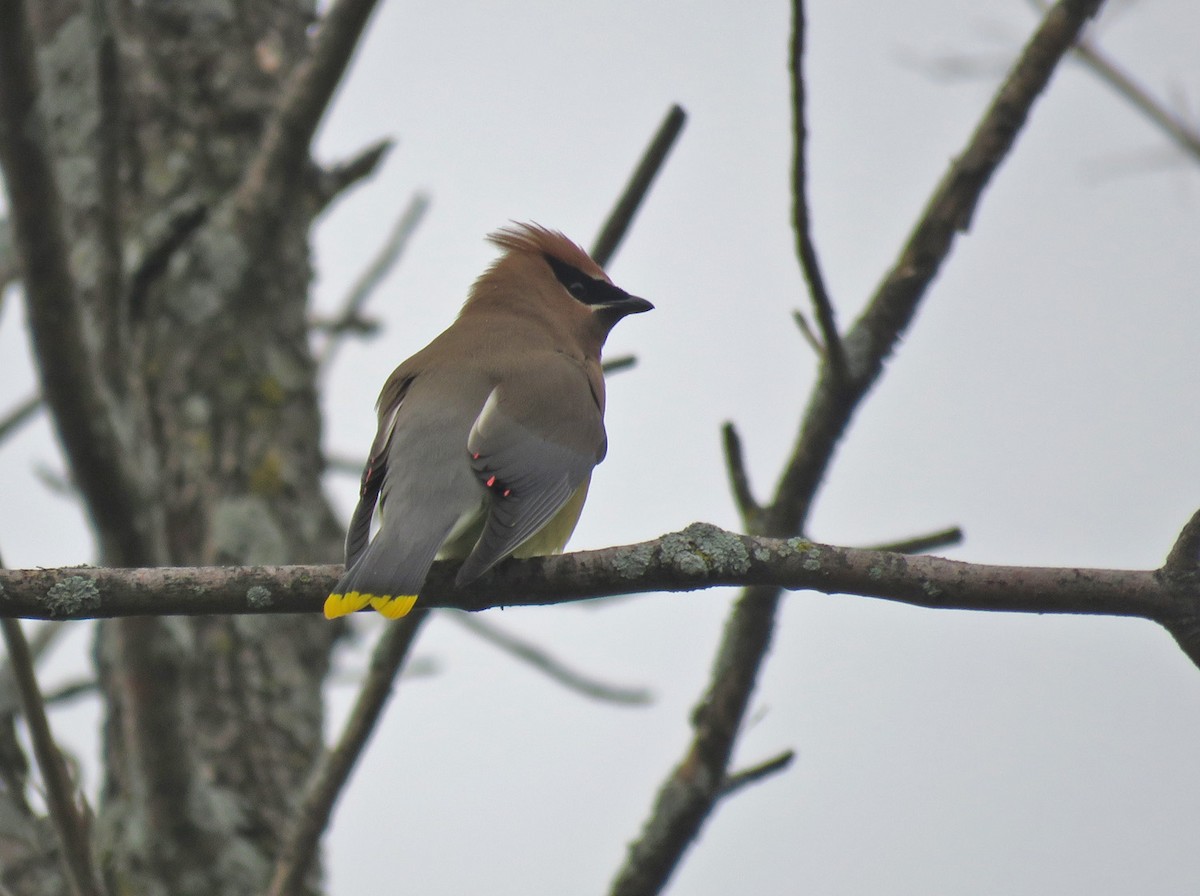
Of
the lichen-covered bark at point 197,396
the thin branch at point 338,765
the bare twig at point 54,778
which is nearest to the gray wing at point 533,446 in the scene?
the thin branch at point 338,765

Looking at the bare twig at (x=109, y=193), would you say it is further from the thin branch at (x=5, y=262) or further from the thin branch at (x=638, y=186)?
the thin branch at (x=5, y=262)

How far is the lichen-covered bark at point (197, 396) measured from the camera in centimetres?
354

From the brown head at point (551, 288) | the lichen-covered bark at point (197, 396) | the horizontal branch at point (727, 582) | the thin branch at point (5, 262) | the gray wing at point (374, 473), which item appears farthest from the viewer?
the thin branch at point (5, 262)

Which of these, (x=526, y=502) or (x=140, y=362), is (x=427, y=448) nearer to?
(x=526, y=502)

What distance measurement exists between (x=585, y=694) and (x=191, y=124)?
222cm

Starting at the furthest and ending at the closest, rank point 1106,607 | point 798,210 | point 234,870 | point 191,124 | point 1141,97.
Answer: point 1141,97, point 191,124, point 234,870, point 798,210, point 1106,607

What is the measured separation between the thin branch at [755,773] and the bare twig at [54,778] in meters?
1.30

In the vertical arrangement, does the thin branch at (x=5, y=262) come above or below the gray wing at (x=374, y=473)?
above

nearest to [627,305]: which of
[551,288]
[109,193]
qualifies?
[551,288]

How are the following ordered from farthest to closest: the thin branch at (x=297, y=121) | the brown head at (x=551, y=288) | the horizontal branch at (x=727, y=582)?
the brown head at (x=551, y=288) → the thin branch at (x=297, y=121) → the horizontal branch at (x=727, y=582)

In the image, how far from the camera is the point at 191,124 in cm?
483

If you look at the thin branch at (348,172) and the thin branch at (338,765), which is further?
the thin branch at (348,172)

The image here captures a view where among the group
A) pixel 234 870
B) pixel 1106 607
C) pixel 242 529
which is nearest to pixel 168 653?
pixel 234 870

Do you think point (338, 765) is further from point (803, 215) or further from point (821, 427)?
point (803, 215)
